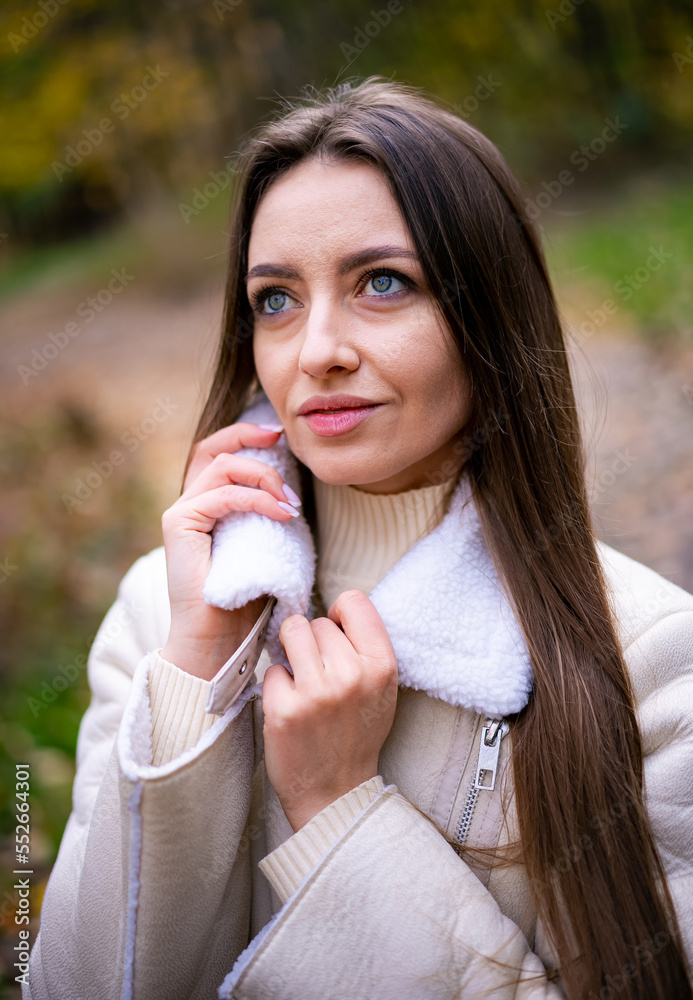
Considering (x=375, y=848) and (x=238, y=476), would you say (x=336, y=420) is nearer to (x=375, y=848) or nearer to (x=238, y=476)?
(x=238, y=476)

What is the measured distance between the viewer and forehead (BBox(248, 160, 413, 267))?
1.67 m

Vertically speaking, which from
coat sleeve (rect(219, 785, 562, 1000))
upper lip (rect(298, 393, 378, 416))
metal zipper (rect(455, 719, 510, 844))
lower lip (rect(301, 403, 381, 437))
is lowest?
coat sleeve (rect(219, 785, 562, 1000))

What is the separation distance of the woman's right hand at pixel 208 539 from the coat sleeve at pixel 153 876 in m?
0.10

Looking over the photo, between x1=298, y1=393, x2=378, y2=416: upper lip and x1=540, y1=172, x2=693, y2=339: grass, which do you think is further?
x1=540, y1=172, x2=693, y2=339: grass

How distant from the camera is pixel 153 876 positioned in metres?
1.49

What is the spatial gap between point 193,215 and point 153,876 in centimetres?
1281

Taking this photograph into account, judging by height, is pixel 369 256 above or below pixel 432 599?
above

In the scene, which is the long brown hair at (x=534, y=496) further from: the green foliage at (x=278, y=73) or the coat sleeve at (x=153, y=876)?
the green foliage at (x=278, y=73)

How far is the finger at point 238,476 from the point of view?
183 centimetres

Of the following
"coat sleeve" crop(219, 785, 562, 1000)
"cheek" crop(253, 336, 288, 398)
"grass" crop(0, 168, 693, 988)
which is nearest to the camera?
"coat sleeve" crop(219, 785, 562, 1000)

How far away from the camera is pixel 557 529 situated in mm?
1822

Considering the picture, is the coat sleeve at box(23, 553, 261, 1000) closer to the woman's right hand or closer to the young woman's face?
the woman's right hand

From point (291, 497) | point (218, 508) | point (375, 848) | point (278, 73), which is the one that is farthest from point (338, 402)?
point (278, 73)

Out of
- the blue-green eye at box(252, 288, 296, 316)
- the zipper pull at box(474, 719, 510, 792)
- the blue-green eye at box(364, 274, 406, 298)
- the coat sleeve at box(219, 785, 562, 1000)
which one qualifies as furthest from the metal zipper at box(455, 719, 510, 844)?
the blue-green eye at box(252, 288, 296, 316)
